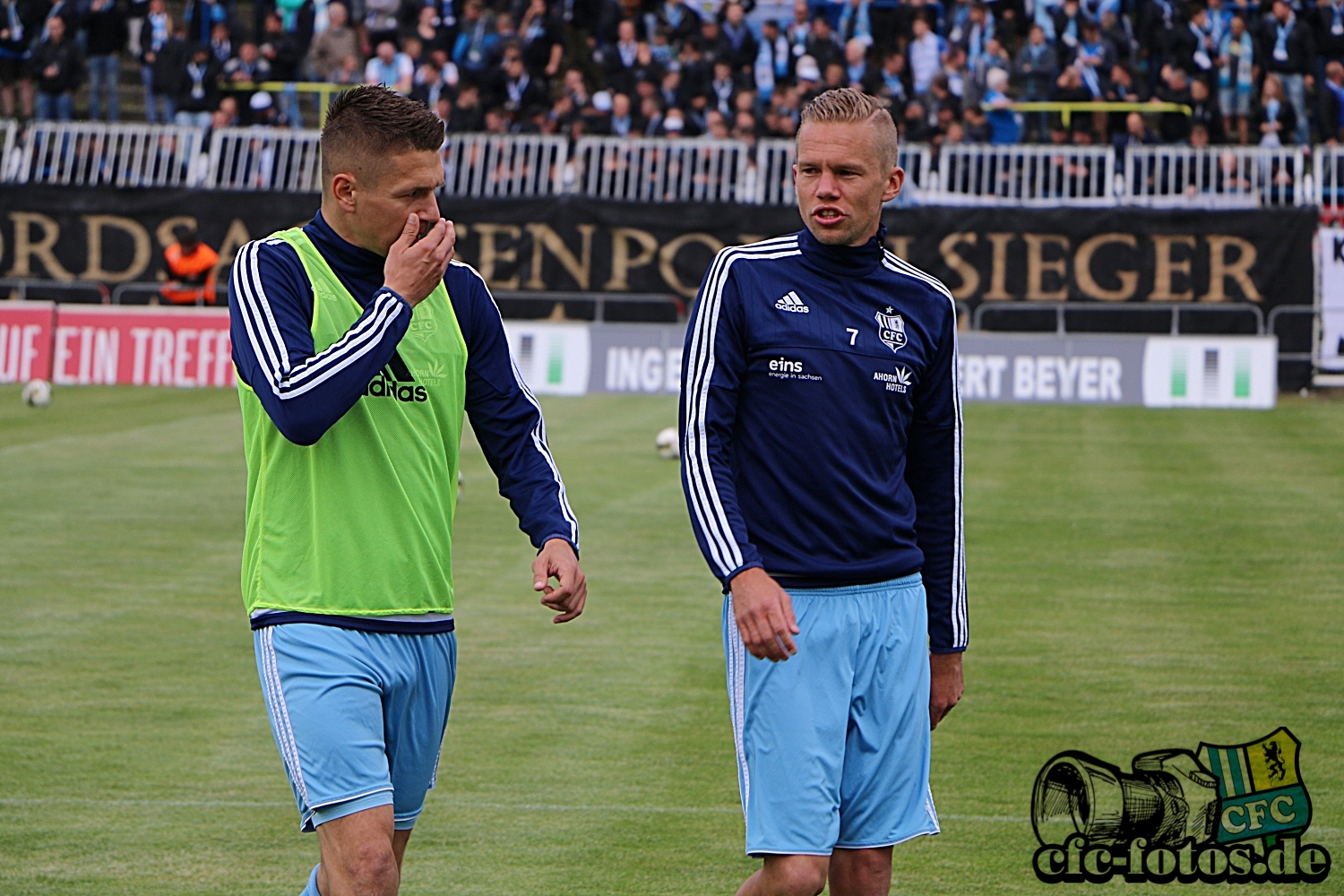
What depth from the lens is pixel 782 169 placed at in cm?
2838

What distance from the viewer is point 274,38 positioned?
3119 centimetres

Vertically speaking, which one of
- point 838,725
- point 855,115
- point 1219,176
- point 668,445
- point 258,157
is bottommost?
point 838,725

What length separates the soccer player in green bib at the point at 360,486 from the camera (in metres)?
4.34

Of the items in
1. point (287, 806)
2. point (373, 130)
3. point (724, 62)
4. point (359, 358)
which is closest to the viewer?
point (359, 358)

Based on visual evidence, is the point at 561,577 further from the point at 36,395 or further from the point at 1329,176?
the point at 1329,176

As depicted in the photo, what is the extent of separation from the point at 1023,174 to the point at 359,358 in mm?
24701

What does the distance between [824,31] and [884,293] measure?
82.9 feet

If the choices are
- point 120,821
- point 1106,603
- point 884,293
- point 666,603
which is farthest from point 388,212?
point 1106,603

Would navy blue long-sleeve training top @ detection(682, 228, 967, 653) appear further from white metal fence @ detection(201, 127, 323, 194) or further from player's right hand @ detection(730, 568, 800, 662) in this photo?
white metal fence @ detection(201, 127, 323, 194)

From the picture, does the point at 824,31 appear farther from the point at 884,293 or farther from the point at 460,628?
the point at 884,293

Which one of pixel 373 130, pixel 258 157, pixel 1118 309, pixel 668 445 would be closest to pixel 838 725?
pixel 373 130

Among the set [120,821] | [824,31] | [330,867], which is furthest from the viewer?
[824,31]

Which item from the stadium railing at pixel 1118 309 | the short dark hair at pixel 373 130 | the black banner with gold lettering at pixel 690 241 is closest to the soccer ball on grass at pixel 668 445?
the black banner with gold lettering at pixel 690 241

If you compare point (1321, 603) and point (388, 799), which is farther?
point (1321, 603)
